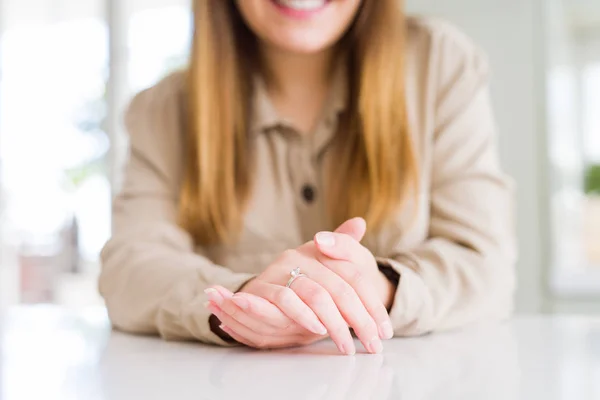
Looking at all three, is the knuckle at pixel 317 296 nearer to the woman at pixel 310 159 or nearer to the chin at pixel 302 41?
the woman at pixel 310 159

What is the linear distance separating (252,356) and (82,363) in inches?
4.8

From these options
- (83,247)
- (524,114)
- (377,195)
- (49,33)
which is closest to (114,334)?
(377,195)

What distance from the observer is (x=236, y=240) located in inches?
32.1

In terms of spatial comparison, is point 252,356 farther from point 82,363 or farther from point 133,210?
point 133,210

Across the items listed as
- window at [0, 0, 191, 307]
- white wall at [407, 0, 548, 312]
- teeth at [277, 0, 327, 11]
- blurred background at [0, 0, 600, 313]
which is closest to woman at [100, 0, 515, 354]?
teeth at [277, 0, 327, 11]

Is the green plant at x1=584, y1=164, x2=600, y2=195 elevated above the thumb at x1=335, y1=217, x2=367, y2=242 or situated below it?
below

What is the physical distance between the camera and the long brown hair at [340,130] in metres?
0.77

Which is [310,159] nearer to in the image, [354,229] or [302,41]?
[302,41]

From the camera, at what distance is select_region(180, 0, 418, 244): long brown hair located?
0.77 meters

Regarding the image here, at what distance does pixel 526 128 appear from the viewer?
133 cm

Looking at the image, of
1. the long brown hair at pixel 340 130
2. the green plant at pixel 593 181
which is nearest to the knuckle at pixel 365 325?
the long brown hair at pixel 340 130

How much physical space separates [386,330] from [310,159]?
343 mm

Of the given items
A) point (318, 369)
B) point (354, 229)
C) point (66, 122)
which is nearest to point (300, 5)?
point (354, 229)

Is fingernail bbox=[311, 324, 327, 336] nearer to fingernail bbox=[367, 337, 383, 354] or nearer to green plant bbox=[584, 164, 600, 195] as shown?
fingernail bbox=[367, 337, 383, 354]
